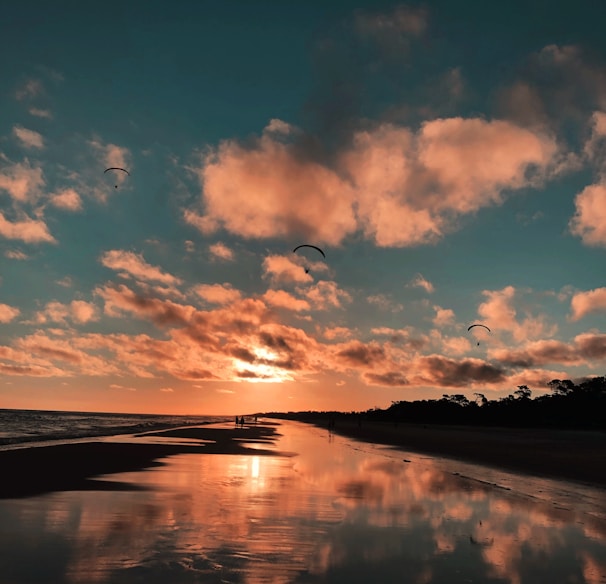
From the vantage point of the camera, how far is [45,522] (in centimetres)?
1394

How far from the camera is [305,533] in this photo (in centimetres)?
1345

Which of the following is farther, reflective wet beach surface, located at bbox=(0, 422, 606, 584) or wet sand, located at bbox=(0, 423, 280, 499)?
wet sand, located at bbox=(0, 423, 280, 499)

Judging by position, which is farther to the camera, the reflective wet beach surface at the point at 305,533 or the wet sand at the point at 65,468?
the wet sand at the point at 65,468

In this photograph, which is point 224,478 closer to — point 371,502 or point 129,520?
point 371,502

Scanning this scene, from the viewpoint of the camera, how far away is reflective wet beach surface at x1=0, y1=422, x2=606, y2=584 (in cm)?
1020

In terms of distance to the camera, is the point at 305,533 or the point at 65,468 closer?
the point at 305,533

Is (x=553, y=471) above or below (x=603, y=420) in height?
below

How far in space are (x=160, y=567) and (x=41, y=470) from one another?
18414 mm

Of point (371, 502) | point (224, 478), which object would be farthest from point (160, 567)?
point (224, 478)

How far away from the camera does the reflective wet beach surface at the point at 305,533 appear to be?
10.2m

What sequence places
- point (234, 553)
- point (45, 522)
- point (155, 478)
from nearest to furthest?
point (234, 553) < point (45, 522) < point (155, 478)

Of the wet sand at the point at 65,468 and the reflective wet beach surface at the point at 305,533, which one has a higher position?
the wet sand at the point at 65,468

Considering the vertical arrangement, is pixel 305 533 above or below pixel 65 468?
below

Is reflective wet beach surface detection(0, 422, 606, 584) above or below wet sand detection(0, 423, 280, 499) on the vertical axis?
below
